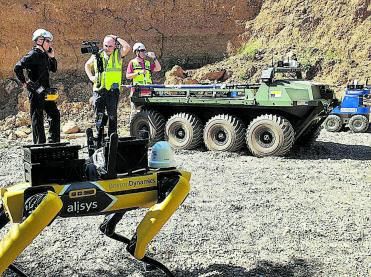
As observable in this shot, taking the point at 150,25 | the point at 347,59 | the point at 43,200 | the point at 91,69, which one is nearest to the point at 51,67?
the point at 91,69

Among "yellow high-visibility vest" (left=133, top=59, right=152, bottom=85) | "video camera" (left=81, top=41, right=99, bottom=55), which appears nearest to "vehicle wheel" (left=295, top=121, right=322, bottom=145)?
A: "yellow high-visibility vest" (left=133, top=59, right=152, bottom=85)

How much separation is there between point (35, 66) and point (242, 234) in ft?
13.0

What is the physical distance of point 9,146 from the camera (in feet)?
36.0

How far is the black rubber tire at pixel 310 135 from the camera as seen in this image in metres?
10.7

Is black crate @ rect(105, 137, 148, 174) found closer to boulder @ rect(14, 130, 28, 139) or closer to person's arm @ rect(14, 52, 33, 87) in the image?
person's arm @ rect(14, 52, 33, 87)

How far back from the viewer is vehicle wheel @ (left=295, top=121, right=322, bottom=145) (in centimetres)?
1070

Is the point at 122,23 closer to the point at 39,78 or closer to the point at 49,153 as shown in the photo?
the point at 39,78

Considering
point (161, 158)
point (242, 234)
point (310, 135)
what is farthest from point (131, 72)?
point (161, 158)

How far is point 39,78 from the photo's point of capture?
7.30 m

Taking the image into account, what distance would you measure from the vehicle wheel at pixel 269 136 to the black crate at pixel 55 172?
6661 mm

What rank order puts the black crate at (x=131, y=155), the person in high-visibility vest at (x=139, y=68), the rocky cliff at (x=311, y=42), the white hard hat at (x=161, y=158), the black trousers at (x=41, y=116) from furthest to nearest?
1. the rocky cliff at (x=311, y=42)
2. the person in high-visibility vest at (x=139, y=68)
3. the black trousers at (x=41, y=116)
4. the white hard hat at (x=161, y=158)
5. the black crate at (x=131, y=155)

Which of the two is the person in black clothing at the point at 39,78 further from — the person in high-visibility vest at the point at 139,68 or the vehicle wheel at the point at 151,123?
the person in high-visibility vest at the point at 139,68

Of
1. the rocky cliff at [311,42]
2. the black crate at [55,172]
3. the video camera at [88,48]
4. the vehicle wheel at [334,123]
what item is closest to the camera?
the black crate at [55,172]

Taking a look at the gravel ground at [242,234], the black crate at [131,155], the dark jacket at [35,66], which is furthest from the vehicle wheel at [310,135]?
the black crate at [131,155]
